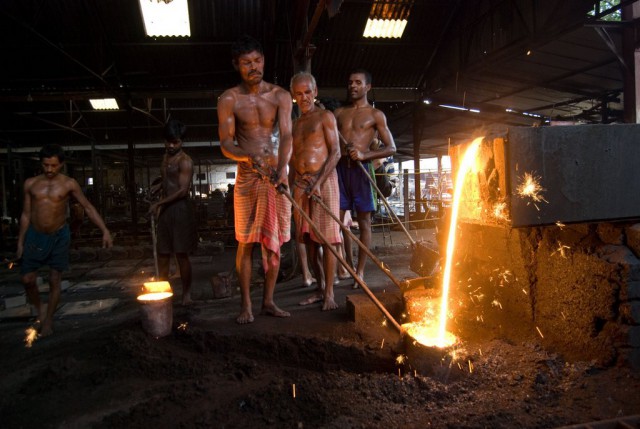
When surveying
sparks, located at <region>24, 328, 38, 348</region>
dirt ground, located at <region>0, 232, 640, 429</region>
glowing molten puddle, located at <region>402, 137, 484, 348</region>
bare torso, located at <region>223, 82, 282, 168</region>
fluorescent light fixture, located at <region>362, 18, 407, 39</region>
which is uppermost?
fluorescent light fixture, located at <region>362, 18, 407, 39</region>

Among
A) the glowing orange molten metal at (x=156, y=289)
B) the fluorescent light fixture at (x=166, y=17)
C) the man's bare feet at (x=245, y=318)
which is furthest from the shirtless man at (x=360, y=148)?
the fluorescent light fixture at (x=166, y=17)

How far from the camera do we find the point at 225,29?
1050 cm

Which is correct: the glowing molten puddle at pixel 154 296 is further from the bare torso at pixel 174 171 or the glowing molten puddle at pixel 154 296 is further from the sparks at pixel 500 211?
the sparks at pixel 500 211

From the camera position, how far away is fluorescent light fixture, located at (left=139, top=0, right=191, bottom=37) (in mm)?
9734

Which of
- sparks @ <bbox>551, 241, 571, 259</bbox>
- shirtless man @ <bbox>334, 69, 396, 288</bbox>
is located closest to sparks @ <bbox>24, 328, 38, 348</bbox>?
shirtless man @ <bbox>334, 69, 396, 288</bbox>

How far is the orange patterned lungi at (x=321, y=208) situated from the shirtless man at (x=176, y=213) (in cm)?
157

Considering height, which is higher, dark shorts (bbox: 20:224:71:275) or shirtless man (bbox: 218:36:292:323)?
shirtless man (bbox: 218:36:292:323)

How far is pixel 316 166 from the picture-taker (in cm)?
455

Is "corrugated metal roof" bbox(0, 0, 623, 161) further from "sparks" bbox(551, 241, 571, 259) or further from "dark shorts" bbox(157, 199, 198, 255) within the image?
"sparks" bbox(551, 241, 571, 259)

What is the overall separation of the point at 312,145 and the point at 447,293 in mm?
2158

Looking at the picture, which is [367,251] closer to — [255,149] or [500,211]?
[500,211]

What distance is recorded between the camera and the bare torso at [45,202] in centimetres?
475

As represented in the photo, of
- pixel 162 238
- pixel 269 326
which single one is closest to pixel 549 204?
pixel 269 326

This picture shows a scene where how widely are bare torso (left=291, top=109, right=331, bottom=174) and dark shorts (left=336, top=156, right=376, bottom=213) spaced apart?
0.70 metres
